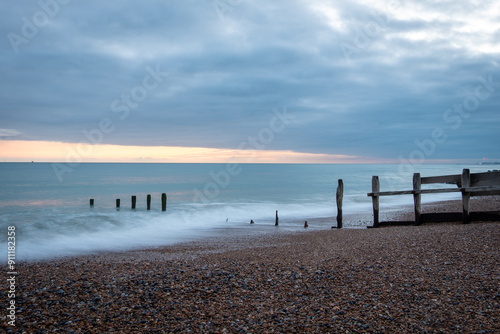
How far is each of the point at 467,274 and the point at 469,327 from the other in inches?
92.0

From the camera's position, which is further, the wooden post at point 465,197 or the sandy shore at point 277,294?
the wooden post at point 465,197

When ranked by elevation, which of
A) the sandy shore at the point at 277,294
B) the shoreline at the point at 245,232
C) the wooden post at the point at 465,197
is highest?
the wooden post at the point at 465,197

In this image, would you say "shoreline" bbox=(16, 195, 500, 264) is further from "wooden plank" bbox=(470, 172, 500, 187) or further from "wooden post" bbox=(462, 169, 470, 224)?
"wooden plank" bbox=(470, 172, 500, 187)

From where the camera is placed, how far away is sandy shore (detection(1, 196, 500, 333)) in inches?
194

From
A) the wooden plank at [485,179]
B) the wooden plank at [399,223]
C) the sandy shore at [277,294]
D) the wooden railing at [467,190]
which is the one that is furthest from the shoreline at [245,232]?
the sandy shore at [277,294]

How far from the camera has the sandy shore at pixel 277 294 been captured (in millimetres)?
4918

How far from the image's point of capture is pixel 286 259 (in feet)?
28.0

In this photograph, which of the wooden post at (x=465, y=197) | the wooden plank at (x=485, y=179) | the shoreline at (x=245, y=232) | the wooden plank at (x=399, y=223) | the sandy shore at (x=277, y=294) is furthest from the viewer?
the wooden plank at (x=399, y=223)

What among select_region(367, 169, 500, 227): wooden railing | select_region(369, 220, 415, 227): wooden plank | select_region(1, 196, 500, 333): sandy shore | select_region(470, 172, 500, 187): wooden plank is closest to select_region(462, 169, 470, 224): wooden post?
select_region(367, 169, 500, 227): wooden railing

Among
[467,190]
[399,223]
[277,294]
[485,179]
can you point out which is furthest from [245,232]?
[277,294]

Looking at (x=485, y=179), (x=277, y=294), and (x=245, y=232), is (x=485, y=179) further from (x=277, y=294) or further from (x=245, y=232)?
(x=277, y=294)

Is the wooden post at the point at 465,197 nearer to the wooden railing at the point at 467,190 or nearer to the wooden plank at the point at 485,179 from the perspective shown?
the wooden railing at the point at 467,190

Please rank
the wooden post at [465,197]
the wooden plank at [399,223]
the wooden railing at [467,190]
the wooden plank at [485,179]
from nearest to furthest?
the wooden railing at [467,190]
the wooden plank at [485,179]
the wooden post at [465,197]
the wooden plank at [399,223]

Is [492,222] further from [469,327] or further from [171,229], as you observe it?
[171,229]
